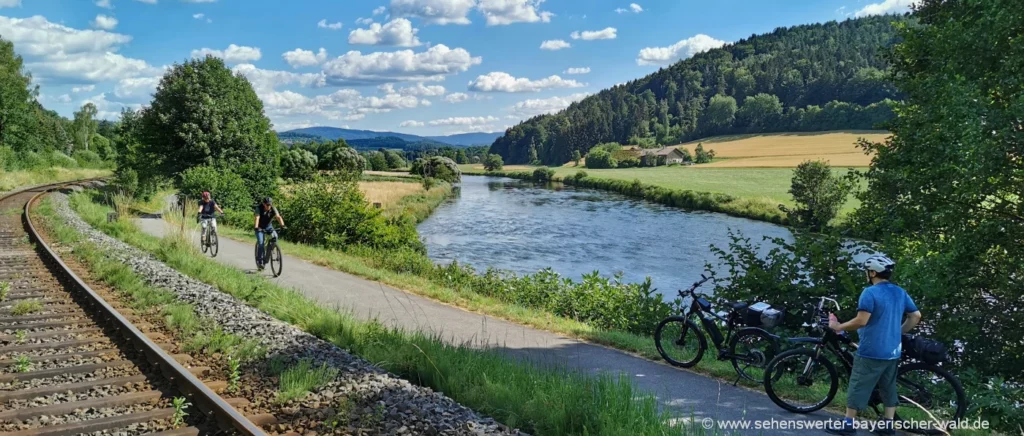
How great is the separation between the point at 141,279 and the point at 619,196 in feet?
216

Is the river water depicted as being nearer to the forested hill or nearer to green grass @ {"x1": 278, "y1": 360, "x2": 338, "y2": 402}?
green grass @ {"x1": 278, "y1": 360, "x2": 338, "y2": 402}

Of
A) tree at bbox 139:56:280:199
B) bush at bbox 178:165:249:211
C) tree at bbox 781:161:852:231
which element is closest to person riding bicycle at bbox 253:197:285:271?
bush at bbox 178:165:249:211

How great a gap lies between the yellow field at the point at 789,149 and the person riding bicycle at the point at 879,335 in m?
75.4

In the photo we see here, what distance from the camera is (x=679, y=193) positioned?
6300 centimetres

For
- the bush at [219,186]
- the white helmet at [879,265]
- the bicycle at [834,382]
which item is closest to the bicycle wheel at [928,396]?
the bicycle at [834,382]

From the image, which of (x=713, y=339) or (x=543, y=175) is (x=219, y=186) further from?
(x=543, y=175)

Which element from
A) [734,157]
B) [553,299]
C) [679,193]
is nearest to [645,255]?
[553,299]

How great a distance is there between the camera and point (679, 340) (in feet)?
27.6

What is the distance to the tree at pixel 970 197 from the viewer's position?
8211 millimetres

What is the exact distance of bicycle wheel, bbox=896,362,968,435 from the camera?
228 inches

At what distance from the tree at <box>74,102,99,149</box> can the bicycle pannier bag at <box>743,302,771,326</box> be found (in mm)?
130751

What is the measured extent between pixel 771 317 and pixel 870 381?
159 centimetres

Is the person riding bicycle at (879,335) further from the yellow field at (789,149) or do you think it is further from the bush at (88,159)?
the bush at (88,159)

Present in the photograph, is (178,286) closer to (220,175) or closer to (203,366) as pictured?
(203,366)
